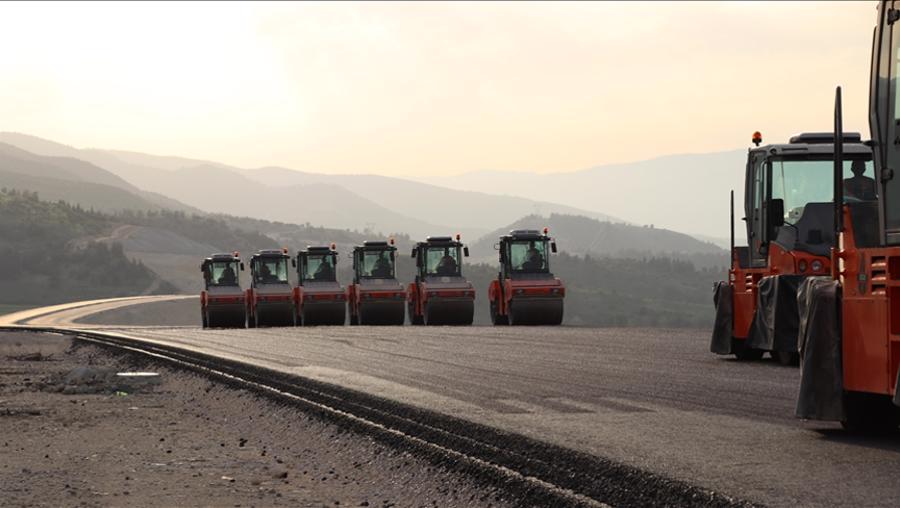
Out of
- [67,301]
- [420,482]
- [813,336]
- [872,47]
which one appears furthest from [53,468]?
[67,301]

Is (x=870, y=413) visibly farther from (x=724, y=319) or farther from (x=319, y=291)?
(x=319, y=291)

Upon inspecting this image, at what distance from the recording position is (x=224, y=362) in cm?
2912

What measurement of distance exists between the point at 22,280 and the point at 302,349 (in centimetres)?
10778

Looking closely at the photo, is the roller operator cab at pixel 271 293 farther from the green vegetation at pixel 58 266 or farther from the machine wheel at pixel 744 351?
the green vegetation at pixel 58 266

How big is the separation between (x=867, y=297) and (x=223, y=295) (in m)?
43.6

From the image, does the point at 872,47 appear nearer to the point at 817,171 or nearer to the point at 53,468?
the point at 53,468

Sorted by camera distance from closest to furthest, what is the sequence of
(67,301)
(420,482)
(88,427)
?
1. (420,482)
2. (88,427)
3. (67,301)

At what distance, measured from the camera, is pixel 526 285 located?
45.8 m

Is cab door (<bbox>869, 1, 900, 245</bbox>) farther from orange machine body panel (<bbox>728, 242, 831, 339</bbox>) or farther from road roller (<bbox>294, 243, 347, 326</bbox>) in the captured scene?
road roller (<bbox>294, 243, 347, 326</bbox>)

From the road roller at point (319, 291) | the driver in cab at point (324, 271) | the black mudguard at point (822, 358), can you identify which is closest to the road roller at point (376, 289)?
the road roller at point (319, 291)

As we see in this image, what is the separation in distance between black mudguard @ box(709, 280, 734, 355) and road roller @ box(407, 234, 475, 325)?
80.0 feet

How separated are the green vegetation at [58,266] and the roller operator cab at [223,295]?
76064mm

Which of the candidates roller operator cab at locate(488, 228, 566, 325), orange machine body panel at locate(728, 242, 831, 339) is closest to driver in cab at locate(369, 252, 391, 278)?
roller operator cab at locate(488, 228, 566, 325)

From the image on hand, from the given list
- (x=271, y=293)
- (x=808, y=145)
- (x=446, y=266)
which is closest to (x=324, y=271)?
(x=271, y=293)
